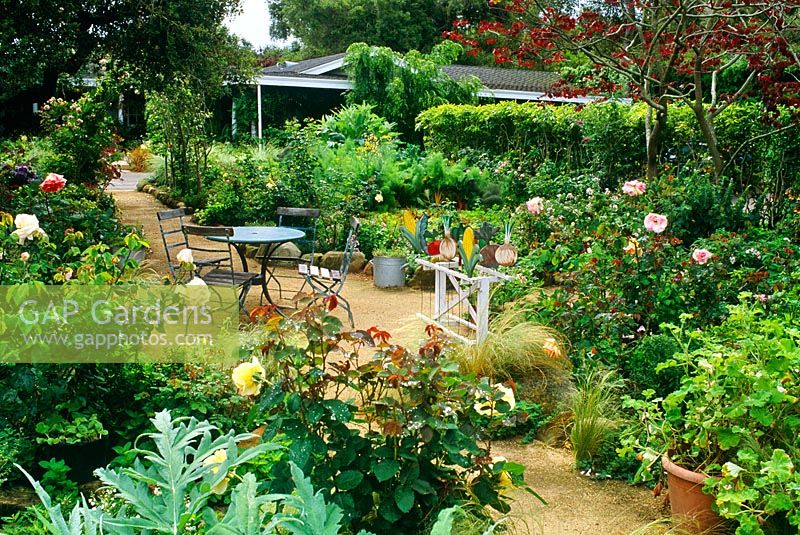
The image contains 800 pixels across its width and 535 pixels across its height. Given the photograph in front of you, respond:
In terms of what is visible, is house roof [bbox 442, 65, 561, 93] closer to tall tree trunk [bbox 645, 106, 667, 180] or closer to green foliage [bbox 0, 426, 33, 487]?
tall tree trunk [bbox 645, 106, 667, 180]

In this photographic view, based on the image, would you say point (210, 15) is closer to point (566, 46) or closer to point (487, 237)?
point (566, 46)

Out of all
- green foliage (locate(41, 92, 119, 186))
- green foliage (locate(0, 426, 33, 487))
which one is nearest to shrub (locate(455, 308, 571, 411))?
green foliage (locate(0, 426, 33, 487))

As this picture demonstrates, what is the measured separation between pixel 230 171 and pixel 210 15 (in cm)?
336

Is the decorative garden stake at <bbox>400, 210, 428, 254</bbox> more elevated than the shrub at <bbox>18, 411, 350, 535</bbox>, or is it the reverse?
the shrub at <bbox>18, 411, 350, 535</bbox>

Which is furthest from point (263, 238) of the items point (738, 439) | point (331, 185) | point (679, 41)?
point (738, 439)

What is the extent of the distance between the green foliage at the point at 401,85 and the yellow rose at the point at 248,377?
17.1 meters

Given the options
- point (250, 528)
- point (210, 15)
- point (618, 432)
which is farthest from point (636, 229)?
point (210, 15)

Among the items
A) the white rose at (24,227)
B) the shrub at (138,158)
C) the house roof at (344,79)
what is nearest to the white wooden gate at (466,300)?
the white rose at (24,227)

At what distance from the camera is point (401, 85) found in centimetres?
1944

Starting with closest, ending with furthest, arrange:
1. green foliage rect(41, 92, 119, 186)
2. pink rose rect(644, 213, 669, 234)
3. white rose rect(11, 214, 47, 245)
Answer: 1. white rose rect(11, 214, 47, 245)
2. pink rose rect(644, 213, 669, 234)
3. green foliage rect(41, 92, 119, 186)

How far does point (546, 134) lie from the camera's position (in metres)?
12.0

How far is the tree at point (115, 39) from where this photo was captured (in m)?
8.58

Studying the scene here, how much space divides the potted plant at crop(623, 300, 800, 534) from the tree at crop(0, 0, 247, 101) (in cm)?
783

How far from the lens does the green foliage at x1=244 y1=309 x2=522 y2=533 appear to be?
8.97 ft
